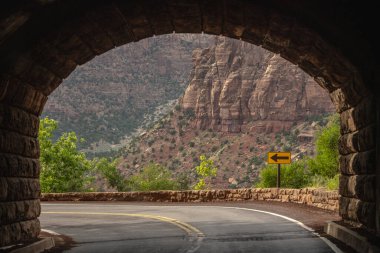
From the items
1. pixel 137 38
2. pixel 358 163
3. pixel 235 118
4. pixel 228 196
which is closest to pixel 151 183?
pixel 228 196

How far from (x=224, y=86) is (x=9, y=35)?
12918 centimetres

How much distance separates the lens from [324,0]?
34.0 ft

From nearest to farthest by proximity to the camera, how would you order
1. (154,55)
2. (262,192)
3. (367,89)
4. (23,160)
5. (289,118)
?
(367,89)
(23,160)
(262,192)
(289,118)
(154,55)

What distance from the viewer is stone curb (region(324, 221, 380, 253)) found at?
997 centimetres

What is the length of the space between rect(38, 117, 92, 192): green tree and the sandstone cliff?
6911cm

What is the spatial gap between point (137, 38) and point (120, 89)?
→ 496 feet

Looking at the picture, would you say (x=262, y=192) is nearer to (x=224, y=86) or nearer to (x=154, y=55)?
(x=224, y=86)

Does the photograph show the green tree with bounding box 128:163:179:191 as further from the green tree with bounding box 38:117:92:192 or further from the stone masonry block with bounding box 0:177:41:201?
the stone masonry block with bounding box 0:177:41:201

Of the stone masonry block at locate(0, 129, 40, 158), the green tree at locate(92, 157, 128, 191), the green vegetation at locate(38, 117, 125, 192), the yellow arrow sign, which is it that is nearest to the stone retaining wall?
the yellow arrow sign

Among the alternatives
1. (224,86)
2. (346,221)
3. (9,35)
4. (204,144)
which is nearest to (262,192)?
(346,221)

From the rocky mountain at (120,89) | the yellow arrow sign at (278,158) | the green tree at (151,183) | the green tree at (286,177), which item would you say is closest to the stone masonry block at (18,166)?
the yellow arrow sign at (278,158)

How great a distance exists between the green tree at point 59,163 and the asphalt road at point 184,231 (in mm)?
37131

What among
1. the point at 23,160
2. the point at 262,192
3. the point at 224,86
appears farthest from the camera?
the point at 224,86

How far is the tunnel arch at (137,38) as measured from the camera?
35.8 ft
